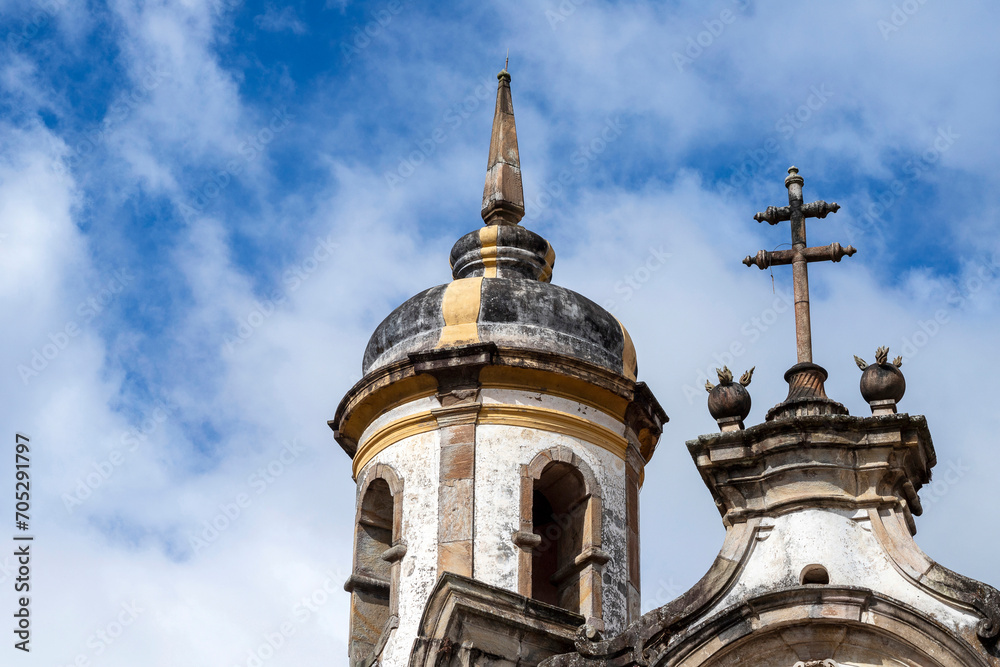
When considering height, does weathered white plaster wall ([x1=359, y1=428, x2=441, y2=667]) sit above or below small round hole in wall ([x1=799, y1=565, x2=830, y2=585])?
above

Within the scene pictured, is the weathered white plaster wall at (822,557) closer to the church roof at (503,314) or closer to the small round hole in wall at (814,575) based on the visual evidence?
the small round hole in wall at (814,575)

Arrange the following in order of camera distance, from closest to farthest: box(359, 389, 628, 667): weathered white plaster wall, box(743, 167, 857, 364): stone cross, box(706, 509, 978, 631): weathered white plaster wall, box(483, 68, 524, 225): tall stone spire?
box(706, 509, 978, 631): weathered white plaster wall
box(743, 167, 857, 364): stone cross
box(359, 389, 628, 667): weathered white plaster wall
box(483, 68, 524, 225): tall stone spire

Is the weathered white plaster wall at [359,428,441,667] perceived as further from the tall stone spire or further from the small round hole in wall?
the small round hole in wall

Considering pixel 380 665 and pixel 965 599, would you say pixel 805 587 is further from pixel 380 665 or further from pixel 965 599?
pixel 380 665

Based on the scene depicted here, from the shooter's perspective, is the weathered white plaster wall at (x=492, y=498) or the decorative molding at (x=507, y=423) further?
the decorative molding at (x=507, y=423)

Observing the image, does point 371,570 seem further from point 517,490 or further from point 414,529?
point 517,490

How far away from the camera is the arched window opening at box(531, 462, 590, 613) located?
18.3m

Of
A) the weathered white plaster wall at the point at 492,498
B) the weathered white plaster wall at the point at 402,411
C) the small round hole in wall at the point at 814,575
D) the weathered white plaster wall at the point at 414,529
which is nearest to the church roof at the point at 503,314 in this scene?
the weathered white plaster wall at the point at 402,411

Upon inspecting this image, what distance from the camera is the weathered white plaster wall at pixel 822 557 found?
14.4 metres

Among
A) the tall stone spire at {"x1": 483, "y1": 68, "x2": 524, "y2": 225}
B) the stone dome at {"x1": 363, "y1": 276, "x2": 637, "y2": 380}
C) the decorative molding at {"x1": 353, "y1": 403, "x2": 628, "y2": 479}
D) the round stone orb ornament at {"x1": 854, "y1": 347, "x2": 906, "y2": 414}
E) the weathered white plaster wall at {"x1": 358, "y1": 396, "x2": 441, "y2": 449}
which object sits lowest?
the round stone orb ornament at {"x1": 854, "y1": 347, "x2": 906, "y2": 414}

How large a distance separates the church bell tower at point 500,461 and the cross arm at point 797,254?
2.99m

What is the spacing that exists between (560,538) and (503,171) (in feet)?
14.7

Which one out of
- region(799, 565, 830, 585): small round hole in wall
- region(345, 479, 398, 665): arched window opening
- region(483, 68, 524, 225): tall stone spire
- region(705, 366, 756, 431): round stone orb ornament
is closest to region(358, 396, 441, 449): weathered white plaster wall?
region(345, 479, 398, 665): arched window opening

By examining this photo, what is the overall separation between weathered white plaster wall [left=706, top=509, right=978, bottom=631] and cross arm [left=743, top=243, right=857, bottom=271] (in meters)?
2.38
